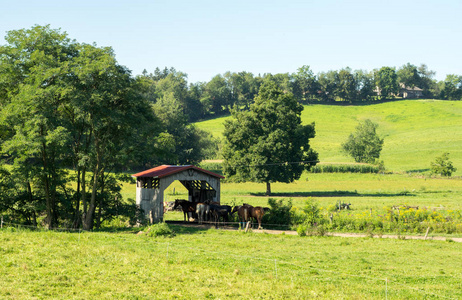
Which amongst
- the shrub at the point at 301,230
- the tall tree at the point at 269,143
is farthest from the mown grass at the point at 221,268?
the tall tree at the point at 269,143

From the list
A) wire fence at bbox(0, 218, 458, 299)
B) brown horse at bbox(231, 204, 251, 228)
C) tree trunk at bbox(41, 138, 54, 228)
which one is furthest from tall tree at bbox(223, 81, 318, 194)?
wire fence at bbox(0, 218, 458, 299)

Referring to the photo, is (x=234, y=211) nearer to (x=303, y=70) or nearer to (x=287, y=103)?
(x=287, y=103)

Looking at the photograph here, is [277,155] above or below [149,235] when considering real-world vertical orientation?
above

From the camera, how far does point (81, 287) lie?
1549 centimetres

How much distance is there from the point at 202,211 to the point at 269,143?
93.5ft

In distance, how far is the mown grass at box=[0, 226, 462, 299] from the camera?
15320 mm

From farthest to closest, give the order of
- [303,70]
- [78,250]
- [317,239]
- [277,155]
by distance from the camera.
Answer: [303,70], [277,155], [317,239], [78,250]

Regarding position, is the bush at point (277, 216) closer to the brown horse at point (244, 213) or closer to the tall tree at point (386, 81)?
the brown horse at point (244, 213)

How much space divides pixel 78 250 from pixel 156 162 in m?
73.7

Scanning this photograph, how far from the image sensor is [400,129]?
135250 millimetres

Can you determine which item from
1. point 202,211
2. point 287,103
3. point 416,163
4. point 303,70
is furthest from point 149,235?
point 303,70

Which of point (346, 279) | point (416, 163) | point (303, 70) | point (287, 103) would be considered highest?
point (303, 70)

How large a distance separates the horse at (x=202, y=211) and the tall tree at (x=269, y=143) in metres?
26.6

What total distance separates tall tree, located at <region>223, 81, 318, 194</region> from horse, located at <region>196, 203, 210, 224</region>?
26.6m
